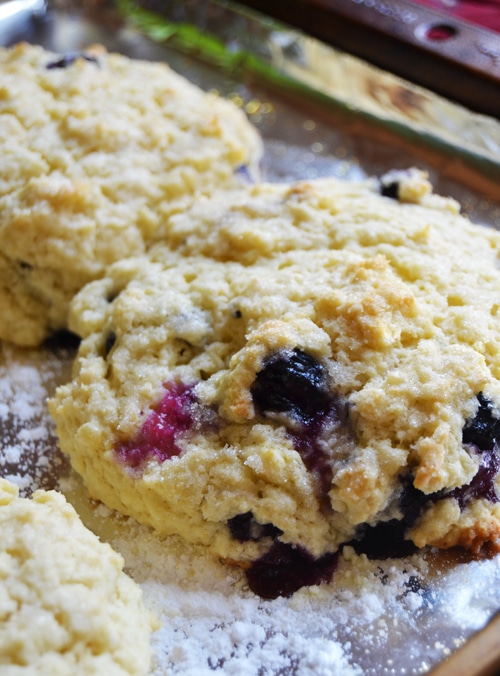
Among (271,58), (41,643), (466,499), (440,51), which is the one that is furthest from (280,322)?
(271,58)

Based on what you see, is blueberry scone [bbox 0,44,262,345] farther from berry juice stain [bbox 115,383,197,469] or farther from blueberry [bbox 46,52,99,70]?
berry juice stain [bbox 115,383,197,469]

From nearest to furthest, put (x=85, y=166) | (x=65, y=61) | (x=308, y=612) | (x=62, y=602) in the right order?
1. (x=62, y=602)
2. (x=308, y=612)
3. (x=85, y=166)
4. (x=65, y=61)

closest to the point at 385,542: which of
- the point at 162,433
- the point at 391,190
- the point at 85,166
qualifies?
the point at 162,433

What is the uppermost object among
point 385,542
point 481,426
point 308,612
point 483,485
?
point 481,426

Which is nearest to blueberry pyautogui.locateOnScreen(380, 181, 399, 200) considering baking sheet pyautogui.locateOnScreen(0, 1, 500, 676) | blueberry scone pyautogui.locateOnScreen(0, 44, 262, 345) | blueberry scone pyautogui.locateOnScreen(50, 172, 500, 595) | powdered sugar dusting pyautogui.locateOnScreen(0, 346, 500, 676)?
blueberry scone pyautogui.locateOnScreen(50, 172, 500, 595)

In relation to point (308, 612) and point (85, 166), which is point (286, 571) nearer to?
point (308, 612)

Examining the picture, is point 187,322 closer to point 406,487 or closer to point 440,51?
point 406,487
